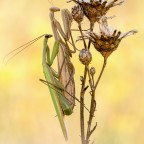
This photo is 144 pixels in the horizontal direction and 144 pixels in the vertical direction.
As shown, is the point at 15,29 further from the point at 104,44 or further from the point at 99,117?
the point at 104,44

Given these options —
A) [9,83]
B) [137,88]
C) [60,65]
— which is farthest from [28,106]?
[60,65]

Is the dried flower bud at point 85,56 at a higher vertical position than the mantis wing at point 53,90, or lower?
higher

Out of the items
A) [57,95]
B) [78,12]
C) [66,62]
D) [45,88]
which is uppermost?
[78,12]

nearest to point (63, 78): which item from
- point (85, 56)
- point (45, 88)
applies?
point (85, 56)

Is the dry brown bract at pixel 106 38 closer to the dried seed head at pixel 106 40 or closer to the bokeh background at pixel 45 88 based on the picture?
the dried seed head at pixel 106 40

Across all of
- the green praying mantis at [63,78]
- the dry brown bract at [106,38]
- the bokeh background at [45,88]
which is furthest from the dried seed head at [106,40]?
the bokeh background at [45,88]

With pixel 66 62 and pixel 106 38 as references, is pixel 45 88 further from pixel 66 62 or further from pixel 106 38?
pixel 106 38
